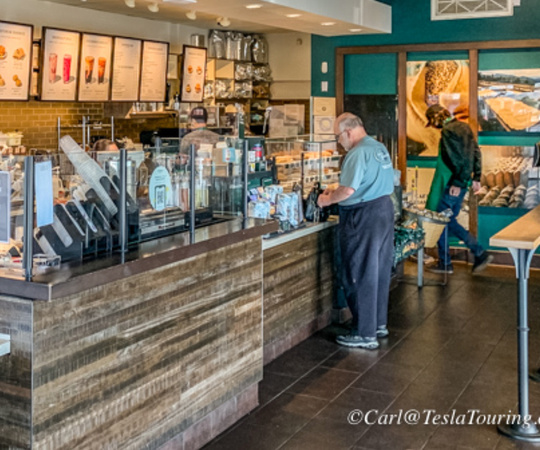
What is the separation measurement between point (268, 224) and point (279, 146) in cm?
187

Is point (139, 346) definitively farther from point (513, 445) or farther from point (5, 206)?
point (513, 445)

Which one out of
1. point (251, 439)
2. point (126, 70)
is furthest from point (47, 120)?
point (251, 439)

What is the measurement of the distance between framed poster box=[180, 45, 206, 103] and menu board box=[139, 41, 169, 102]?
1.01 feet

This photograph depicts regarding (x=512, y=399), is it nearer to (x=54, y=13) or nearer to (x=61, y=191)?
(x=61, y=191)

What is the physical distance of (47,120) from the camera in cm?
890

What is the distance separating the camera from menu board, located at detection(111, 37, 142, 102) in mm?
8883

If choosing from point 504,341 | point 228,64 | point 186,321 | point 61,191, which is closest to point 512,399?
point 504,341

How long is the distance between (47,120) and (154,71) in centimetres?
140

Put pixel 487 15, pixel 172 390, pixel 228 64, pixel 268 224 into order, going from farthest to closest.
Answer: pixel 228 64
pixel 487 15
pixel 268 224
pixel 172 390

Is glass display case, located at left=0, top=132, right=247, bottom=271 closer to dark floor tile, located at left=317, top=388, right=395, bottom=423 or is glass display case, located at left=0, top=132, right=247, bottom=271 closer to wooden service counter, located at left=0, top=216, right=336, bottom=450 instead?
wooden service counter, located at left=0, top=216, right=336, bottom=450

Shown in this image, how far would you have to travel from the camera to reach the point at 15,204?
9.82 ft

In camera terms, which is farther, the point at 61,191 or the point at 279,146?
the point at 279,146

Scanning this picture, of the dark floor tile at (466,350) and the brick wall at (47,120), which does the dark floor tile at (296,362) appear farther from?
the brick wall at (47,120)

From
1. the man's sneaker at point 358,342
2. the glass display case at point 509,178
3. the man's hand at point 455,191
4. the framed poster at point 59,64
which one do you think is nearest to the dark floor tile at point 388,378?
the man's sneaker at point 358,342
